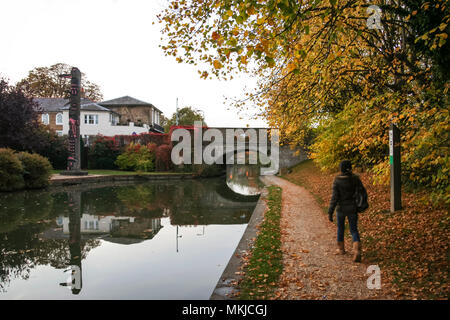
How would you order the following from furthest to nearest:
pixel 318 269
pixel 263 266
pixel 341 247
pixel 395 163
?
1. pixel 395 163
2. pixel 341 247
3. pixel 263 266
4. pixel 318 269

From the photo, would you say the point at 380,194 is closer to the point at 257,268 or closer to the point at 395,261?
the point at 395,261

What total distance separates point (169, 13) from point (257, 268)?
→ 4.81 metres

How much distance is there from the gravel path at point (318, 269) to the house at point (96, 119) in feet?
117

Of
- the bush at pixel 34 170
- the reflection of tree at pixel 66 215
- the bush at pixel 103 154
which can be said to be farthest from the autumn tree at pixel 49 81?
the reflection of tree at pixel 66 215

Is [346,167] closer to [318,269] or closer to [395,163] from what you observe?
[318,269]

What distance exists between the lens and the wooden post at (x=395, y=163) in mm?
7215

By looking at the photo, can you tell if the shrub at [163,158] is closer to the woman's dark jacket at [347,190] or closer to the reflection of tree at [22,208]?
the reflection of tree at [22,208]

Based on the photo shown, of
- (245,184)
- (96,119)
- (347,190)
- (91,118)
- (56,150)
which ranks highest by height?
(91,118)

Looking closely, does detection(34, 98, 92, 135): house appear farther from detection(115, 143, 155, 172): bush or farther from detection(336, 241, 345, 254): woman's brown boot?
detection(336, 241, 345, 254): woman's brown boot

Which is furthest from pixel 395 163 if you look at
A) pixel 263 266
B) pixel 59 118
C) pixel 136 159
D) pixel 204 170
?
pixel 59 118

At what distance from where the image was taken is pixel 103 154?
103 feet

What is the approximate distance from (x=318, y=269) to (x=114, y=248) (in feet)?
14.6

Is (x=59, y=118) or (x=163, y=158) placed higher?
(x=59, y=118)

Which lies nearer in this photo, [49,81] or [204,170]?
[204,170]
